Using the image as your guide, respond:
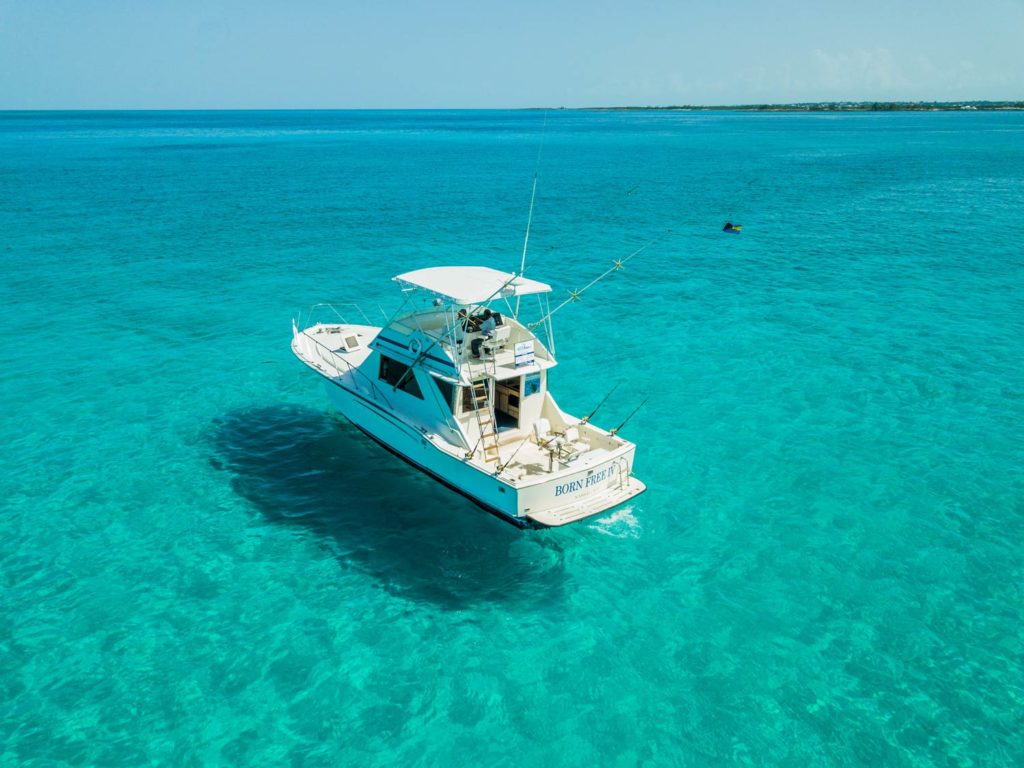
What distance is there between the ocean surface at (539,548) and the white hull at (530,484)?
117cm

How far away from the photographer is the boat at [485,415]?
46.8 ft

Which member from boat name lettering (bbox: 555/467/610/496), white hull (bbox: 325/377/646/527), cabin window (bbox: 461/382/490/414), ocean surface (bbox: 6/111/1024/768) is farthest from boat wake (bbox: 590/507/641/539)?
Result: cabin window (bbox: 461/382/490/414)

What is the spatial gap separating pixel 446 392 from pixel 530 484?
348 centimetres

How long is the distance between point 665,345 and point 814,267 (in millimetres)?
17298

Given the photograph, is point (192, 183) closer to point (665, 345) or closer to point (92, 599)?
point (665, 345)

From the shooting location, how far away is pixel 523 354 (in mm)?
15836

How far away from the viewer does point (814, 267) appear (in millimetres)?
38594

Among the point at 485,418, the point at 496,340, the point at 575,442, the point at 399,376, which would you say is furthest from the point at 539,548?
the point at 399,376

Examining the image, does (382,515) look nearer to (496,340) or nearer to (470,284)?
(496,340)

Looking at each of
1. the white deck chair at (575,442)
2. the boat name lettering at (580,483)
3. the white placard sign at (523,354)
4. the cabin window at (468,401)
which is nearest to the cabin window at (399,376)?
the cabin window at (468,401)

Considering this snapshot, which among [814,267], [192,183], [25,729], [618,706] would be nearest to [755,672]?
[618,706]

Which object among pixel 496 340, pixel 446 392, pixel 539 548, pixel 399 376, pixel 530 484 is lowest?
pixel 539 548

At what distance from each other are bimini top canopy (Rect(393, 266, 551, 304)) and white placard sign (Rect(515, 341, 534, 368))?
1259 millimetres

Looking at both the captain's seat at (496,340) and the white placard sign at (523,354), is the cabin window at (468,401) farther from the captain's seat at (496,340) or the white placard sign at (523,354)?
the white placard sign at (523,354)
